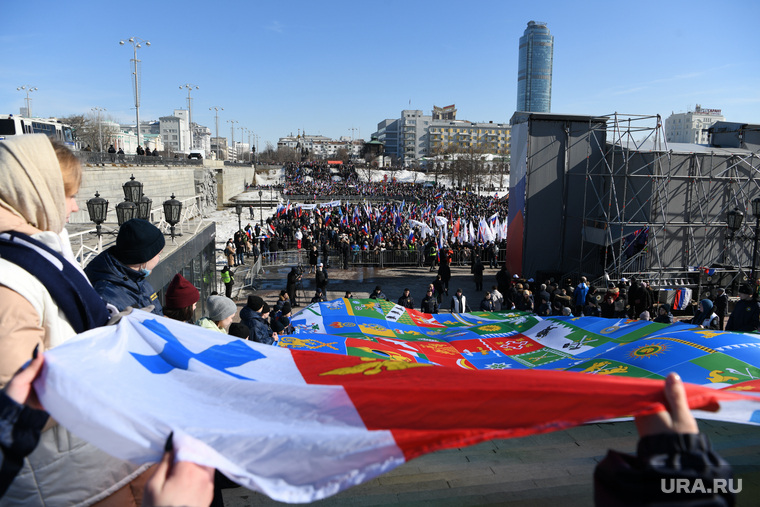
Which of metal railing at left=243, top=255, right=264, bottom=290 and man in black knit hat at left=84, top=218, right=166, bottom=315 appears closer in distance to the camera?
man in black knit hat at left=84, top=218, right=166, bottom=315

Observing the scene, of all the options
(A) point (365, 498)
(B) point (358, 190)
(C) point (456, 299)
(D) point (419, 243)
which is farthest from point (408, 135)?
(A) point (365, 498)

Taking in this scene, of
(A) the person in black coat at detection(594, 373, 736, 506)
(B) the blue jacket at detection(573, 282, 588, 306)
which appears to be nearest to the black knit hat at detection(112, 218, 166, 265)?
(A) the person in black coat at detection(594, 373, 736, 506)

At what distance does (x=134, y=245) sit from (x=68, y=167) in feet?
3.31

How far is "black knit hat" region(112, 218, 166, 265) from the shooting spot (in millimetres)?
2941

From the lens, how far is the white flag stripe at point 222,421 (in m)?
1.55

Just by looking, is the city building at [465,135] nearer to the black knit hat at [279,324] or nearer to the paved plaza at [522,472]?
the black knit hat at [279,324]

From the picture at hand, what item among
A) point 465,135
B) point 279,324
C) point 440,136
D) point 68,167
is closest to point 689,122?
point 465,135

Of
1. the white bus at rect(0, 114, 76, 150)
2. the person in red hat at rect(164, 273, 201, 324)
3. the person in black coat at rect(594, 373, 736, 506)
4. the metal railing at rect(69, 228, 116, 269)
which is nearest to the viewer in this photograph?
the person in black coat at rect(594, 373, 736, 506)

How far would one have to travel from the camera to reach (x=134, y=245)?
9.68 feet

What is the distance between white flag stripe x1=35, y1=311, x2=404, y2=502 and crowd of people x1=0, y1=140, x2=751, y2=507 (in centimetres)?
7

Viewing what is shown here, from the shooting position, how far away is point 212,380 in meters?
2.09

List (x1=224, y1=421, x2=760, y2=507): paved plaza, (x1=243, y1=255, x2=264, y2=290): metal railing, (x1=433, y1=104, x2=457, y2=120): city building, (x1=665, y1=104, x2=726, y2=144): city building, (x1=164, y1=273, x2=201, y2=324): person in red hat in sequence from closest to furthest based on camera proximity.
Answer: (x1=224, y1=421, x2=760, y2=507): paved plaza < (x1=164, y1=273, x2=201, y2=324): person in red hat < (x1=243, y1=255, x2=264, y2=290): metal railing < (x1=665, y1=104, x2=726, y2=144): city building < (x1=433, y1=104, x2=457, y2=120): city building

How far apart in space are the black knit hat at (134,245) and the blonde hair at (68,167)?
2.86ft

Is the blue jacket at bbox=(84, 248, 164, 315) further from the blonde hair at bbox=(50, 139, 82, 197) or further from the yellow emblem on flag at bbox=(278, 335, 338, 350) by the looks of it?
the yellow emblem on flag at bbox=(278, 335, 338, 350)
